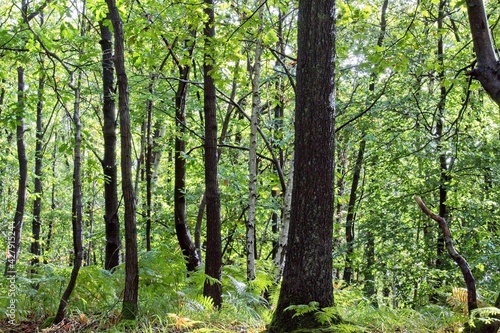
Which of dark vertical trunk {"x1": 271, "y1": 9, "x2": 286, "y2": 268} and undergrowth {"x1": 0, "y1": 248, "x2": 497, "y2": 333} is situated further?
dark vertical trunk {"x1": 271, "y1": 9, "x2": 286, "y2": 268}

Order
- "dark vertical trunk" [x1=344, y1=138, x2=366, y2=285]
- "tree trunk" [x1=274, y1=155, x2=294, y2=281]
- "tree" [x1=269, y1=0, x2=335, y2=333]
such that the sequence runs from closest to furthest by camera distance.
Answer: "tree" [x1=269, y1=0, x2=335, y2=333]
"tree trunk" [x1=274, y1=155, x2=294, y2=281]
"dark vertical trunk" [x1=344, y1=138, x2=366, y2=285]

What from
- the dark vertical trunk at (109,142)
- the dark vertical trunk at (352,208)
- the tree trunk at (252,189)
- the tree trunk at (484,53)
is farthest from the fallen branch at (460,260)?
the dark vertical trunk at (352,208)

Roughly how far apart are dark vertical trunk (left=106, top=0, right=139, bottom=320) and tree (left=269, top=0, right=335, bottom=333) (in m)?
1.69

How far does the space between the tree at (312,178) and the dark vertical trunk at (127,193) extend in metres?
1.69

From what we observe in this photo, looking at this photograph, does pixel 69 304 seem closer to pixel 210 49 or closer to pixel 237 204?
pixel 210 49

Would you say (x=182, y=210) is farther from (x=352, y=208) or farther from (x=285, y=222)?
(x=352, y=208)

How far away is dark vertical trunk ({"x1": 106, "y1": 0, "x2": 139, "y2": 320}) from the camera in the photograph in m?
4.48

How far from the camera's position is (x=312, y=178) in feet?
11.8

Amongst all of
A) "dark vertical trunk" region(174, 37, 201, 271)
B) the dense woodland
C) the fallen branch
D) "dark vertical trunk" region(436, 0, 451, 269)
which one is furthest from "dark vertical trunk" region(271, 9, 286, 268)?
the fallen branch

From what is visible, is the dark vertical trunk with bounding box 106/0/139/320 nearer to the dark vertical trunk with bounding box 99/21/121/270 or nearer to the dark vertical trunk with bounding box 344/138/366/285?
the dark vertical trunk with bounding box 99/21/121/270

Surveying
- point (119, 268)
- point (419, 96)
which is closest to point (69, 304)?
point (119, 268)

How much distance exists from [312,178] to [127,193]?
199 centimetres

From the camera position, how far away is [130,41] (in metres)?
5.45

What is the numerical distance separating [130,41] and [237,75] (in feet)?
5.45
